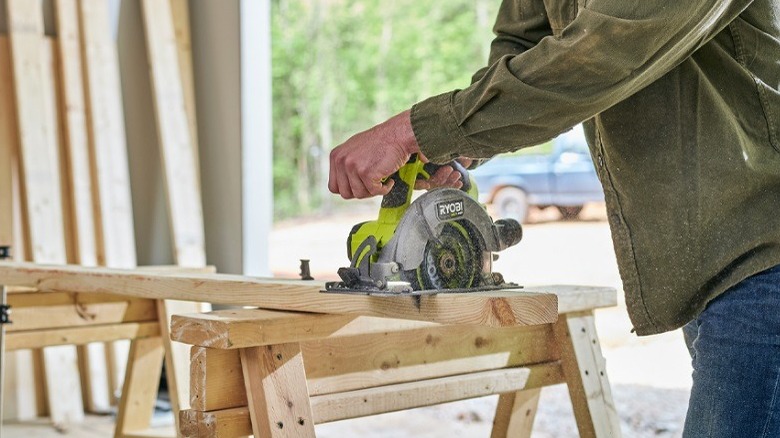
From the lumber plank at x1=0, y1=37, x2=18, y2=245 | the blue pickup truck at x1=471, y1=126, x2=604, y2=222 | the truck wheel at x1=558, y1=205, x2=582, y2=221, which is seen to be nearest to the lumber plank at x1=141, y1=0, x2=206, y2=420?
the lumber plank at x1=0, y1=37, x2=18, y2=245

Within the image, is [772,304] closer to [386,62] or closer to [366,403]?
[366,403]

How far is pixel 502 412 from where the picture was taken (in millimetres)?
2578

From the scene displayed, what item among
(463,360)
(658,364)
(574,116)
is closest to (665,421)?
(658,364)

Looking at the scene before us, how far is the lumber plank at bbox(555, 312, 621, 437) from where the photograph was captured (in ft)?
7.63

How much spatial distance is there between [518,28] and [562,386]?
374 centimetres

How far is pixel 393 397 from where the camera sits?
6.77ft

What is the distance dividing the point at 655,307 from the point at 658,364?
15.6 ft

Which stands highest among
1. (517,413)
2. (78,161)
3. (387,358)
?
(78,161)

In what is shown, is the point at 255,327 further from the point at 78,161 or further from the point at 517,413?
the point at 78,161

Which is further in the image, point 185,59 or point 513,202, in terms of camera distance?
point 513,202

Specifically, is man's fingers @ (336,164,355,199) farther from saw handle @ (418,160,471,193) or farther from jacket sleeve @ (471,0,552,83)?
jacket sleeve @ (471,0,552,83)

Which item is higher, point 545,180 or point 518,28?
point 545,180

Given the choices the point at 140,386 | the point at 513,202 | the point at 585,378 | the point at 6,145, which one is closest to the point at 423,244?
the point at 585,378

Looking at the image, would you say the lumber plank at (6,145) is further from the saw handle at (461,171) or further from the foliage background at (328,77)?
the foliage background at (328,77)
